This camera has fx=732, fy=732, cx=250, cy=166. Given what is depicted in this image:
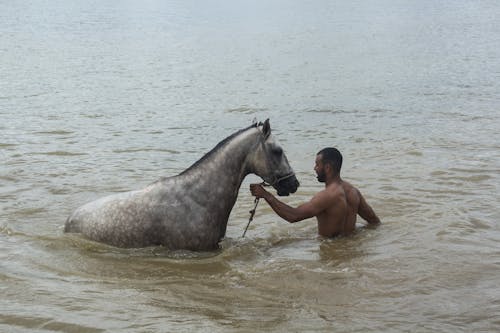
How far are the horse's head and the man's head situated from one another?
697 millimetres

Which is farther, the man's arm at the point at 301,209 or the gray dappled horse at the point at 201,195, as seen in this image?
the man's arm at the point at 301,209

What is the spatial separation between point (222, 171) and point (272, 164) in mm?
587

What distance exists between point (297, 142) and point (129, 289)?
32.9 ft

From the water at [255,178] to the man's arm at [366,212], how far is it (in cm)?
15

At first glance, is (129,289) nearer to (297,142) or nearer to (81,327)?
(81,327)

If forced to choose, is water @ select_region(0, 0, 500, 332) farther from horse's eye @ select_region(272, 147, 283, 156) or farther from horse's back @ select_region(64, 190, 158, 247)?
horse's eye @ select_region(272, 147, 283, 156)

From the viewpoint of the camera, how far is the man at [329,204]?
9.09m

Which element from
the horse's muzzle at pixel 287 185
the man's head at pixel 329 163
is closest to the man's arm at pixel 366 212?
the man's head at pixel 329 163

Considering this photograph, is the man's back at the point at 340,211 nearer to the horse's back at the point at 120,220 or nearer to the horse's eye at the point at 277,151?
the horse's eye at the point at 277,151

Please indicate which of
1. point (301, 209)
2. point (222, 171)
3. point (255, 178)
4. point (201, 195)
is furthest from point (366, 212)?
point (255, 178)

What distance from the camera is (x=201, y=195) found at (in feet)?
27.9

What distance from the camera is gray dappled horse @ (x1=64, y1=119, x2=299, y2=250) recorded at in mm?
8477

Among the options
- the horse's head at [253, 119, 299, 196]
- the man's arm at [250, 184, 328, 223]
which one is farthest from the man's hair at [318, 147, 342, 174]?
the horse's head at [253, 119, 299, 196]

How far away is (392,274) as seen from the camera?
8.44 m
